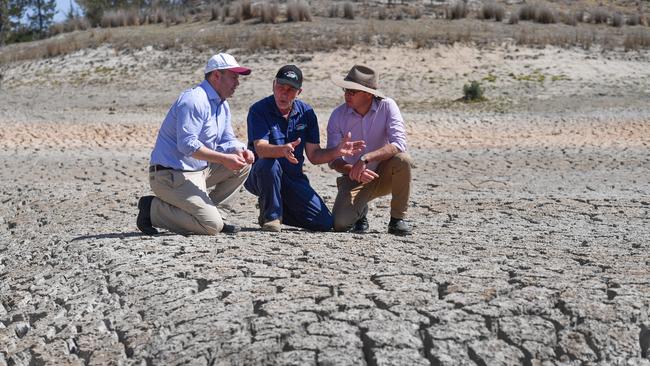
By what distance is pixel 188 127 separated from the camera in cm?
591

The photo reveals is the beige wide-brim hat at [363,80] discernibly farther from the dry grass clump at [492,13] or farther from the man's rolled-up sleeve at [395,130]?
the dry grass clump at [492,13]

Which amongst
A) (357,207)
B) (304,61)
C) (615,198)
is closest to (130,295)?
(357,207)

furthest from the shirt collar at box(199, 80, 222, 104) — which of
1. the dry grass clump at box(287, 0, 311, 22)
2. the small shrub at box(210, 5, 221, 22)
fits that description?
the small shrub at box(210, 5, 221, 22)

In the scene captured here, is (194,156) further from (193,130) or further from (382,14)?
(382,14)

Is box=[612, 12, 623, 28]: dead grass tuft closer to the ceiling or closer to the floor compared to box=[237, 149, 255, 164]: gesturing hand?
closer to the floor

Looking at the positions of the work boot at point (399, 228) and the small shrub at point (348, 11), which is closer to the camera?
the work boot at point (399, 228)

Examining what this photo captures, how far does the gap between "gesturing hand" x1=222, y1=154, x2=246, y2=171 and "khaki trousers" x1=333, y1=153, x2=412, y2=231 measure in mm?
912

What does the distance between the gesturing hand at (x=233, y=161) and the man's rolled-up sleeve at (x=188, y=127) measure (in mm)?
184

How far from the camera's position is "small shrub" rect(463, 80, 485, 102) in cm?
1620

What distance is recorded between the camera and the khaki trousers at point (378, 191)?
6500 mm

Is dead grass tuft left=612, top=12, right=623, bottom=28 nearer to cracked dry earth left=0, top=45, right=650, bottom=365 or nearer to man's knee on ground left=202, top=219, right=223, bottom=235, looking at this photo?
cracked dry earth left=0, top=45, right=650, bottom=365

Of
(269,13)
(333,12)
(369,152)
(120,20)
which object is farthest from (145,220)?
(120,20)

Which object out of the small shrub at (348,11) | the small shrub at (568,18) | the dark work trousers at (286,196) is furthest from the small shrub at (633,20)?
the dark work trousers at (286,196)

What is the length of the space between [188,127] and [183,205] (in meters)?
0.53
